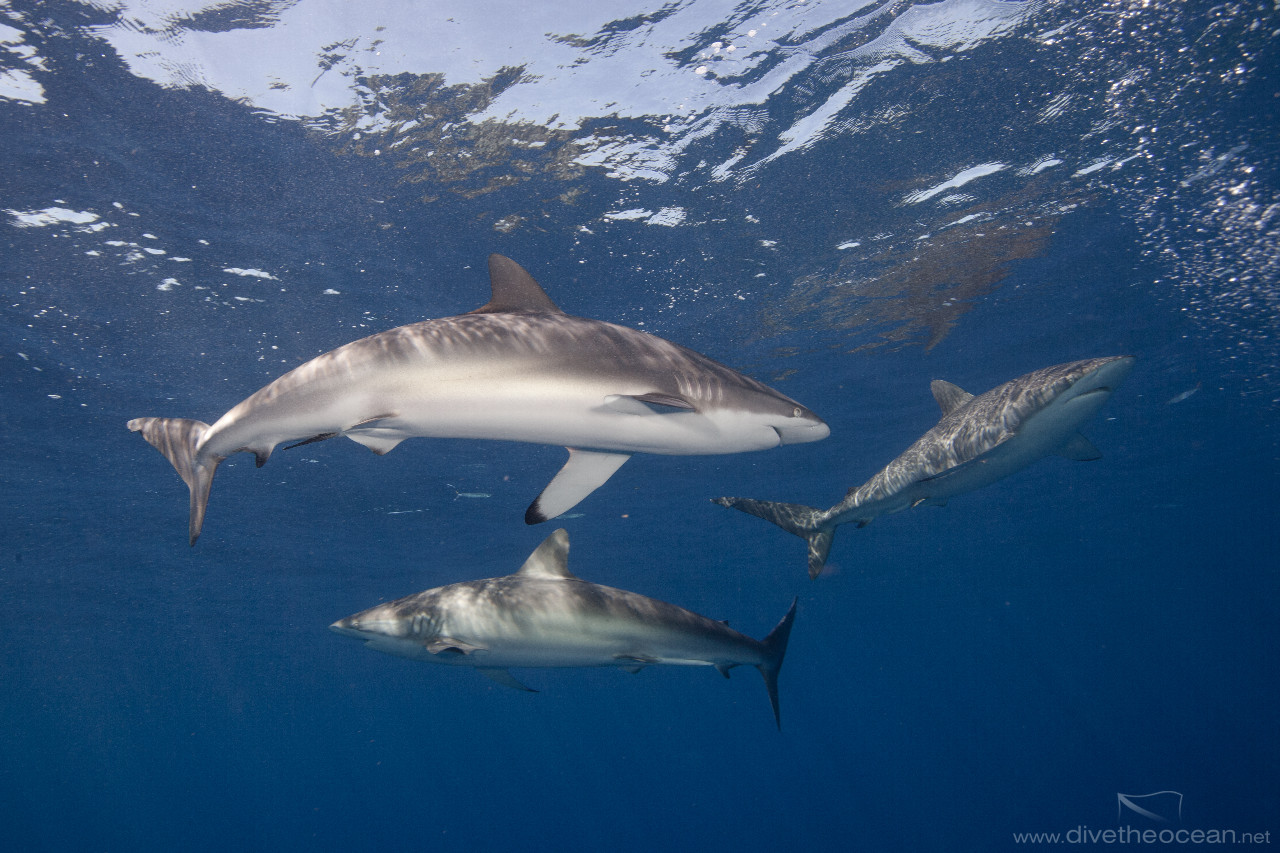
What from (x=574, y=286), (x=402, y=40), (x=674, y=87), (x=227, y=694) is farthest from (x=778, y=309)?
(x=227, y=694)

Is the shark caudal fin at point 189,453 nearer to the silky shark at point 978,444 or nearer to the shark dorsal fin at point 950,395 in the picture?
the silky shark at point 978,444

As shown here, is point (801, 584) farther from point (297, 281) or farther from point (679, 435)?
Result: point (679, 435)

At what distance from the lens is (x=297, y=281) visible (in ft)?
39.4

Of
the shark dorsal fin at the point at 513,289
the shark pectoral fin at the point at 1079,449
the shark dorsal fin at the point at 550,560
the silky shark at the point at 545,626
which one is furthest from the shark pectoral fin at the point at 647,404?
the shark pectoral fin at the point at 1079,449

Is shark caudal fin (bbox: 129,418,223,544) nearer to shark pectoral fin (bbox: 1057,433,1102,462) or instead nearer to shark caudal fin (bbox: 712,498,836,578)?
shark caudal fin (bbox: 712,498,836,578)

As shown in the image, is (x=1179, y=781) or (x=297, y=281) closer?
→ (x=297, y=281)

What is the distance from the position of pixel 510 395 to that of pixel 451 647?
11.7 feet

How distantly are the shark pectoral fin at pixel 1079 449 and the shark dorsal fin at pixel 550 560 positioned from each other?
6209 millimetres

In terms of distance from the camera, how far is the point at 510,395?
3.36m

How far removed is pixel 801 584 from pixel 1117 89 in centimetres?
4695

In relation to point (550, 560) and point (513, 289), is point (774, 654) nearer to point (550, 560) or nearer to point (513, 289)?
point (550, 560)

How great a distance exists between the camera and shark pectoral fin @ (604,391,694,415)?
11.3 ft

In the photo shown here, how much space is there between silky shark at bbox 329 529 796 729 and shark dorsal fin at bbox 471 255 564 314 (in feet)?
10.4

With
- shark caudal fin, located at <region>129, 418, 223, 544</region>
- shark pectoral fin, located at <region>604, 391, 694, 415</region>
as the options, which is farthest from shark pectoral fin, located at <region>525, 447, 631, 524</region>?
shark caudal fin, located at <region>129, 418, 223, 544</region>
